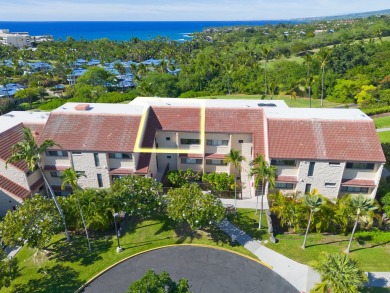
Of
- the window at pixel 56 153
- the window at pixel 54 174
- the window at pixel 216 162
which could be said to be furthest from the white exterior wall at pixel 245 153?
the window at pixel 54 174

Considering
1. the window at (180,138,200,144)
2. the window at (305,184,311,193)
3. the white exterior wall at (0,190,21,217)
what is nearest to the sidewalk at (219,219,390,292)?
the window at (305,184,311,193)

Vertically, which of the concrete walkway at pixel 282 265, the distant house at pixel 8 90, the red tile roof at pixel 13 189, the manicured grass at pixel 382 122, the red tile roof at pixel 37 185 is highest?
the red tile roof at pixel 13 189

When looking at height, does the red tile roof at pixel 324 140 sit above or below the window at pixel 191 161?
above

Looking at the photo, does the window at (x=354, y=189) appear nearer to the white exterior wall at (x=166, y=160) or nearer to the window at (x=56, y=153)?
the white exterior wall at (x=166, y=160)

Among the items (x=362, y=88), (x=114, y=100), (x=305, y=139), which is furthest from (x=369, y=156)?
(x=114, y=100)

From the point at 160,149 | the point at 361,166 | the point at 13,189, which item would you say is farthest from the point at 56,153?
the point at 361,166

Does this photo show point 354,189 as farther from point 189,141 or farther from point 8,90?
point 8,90

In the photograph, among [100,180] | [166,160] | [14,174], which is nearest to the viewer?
[14,174]
